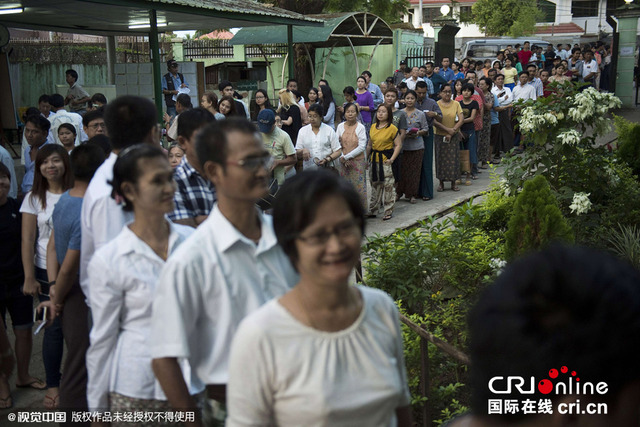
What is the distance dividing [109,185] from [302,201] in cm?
151

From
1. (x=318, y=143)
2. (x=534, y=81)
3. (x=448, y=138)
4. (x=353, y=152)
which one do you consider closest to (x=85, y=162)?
(x=318, y=143)

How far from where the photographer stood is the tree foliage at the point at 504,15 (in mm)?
40750

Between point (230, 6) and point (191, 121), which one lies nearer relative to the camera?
point (191, 121)

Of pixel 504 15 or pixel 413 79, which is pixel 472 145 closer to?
pixel 413 79

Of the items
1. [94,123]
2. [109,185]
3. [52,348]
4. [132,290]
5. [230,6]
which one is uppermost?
[230,6]

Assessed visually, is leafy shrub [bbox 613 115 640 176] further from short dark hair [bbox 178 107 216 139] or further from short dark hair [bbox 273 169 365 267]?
short dark hair [bbox 273 169 365 267]

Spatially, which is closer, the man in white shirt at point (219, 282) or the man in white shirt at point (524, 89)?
the man in white shirt at point (219, 282)

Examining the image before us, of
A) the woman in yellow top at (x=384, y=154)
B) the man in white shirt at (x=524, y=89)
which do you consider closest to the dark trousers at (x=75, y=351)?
the woman in yellow top at (x=384, y=154)

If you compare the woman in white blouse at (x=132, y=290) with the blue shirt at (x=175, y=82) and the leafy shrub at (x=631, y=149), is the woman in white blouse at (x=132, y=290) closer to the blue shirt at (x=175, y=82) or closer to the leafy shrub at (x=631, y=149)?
the leafy shrub at (x=631, y=149)

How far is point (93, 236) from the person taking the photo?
312 centimetres

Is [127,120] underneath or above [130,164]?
above

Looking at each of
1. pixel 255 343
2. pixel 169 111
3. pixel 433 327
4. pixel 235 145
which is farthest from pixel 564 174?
pixel 169 111

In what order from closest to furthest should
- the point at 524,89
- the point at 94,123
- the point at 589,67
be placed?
the point at 94,123 < the point at 524,89 < the point at 589,67

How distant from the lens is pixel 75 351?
347cm
